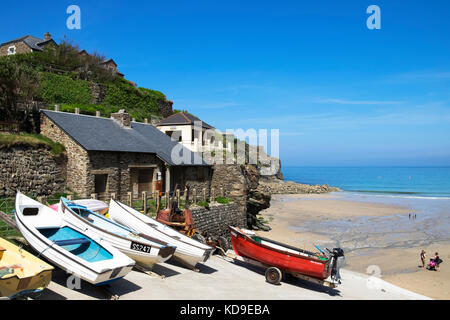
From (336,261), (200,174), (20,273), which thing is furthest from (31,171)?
(336,261)

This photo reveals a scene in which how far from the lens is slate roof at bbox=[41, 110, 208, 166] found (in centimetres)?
2005

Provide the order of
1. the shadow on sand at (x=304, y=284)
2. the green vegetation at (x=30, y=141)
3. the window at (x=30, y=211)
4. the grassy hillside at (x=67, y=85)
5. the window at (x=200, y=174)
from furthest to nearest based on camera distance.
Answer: the window at (x=200, y=174) → the grassy hillside at (x=67, y=85) → the green vegetation at (x=30, y=141) → the shadow on sand at (x=304, y=284) → the window at (x=30, y=211)

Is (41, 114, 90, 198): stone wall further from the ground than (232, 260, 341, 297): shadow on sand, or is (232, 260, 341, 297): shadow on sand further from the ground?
(41, 114, 90, 198): stone wall

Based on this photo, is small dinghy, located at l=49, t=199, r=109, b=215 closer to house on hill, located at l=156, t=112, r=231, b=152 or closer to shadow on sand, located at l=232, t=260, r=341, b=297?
shadow on sand, located at l=232, t=260, r=341, b=297

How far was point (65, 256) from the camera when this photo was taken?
28.5 feet

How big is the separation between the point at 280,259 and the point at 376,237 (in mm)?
18056

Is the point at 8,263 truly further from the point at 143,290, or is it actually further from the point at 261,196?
the point at 261,196

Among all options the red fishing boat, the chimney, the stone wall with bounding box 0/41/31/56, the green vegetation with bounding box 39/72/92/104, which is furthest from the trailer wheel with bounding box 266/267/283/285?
the stone wall with bounding box 0/41/31/56

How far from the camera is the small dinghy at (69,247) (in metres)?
8.45

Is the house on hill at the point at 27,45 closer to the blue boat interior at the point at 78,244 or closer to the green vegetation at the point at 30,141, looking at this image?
the green vegetation at the point at 30,141

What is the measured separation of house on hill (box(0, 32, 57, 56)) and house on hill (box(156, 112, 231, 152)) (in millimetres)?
21760

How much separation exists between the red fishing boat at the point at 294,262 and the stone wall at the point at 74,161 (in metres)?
10.9

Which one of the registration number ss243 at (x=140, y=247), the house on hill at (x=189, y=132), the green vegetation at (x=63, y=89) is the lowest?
the registration number ss243 at (x=140, y=247)

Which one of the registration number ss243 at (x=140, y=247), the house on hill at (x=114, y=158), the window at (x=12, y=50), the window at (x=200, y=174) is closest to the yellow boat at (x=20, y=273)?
the registration number ss243 at (x=140, y=247)
